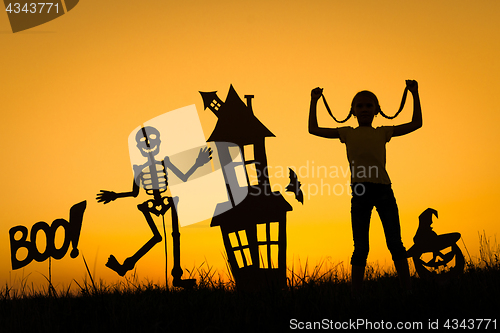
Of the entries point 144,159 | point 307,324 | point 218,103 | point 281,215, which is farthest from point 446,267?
point 144,159

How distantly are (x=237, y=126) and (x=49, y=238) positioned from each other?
2.77 m

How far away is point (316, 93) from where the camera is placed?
4.36 metres

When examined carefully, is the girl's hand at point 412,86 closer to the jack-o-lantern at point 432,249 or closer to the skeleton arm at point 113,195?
the jack-o-lantern at point 432,249

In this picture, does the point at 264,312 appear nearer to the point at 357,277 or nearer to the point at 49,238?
the point at 357,277

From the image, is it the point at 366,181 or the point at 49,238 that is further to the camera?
the point at 49,238

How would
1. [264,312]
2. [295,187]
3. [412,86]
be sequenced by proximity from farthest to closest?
[295,187]
[412,86]
[264,312]

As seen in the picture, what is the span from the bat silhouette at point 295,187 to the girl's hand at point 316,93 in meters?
1.12

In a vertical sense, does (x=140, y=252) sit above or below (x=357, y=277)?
above

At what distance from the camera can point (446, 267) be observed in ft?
16.9

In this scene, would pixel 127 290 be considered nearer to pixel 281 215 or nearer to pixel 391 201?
pixel 281 215

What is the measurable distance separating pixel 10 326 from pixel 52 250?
209 cm

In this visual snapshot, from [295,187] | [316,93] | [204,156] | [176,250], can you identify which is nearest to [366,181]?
[316,93]

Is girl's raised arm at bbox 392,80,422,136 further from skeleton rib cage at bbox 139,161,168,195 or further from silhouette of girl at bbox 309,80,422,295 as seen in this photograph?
skeleton rib cage at bbox 139,161,168,195

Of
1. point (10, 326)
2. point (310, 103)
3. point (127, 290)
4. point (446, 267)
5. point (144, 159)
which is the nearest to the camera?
point (10, 326)
